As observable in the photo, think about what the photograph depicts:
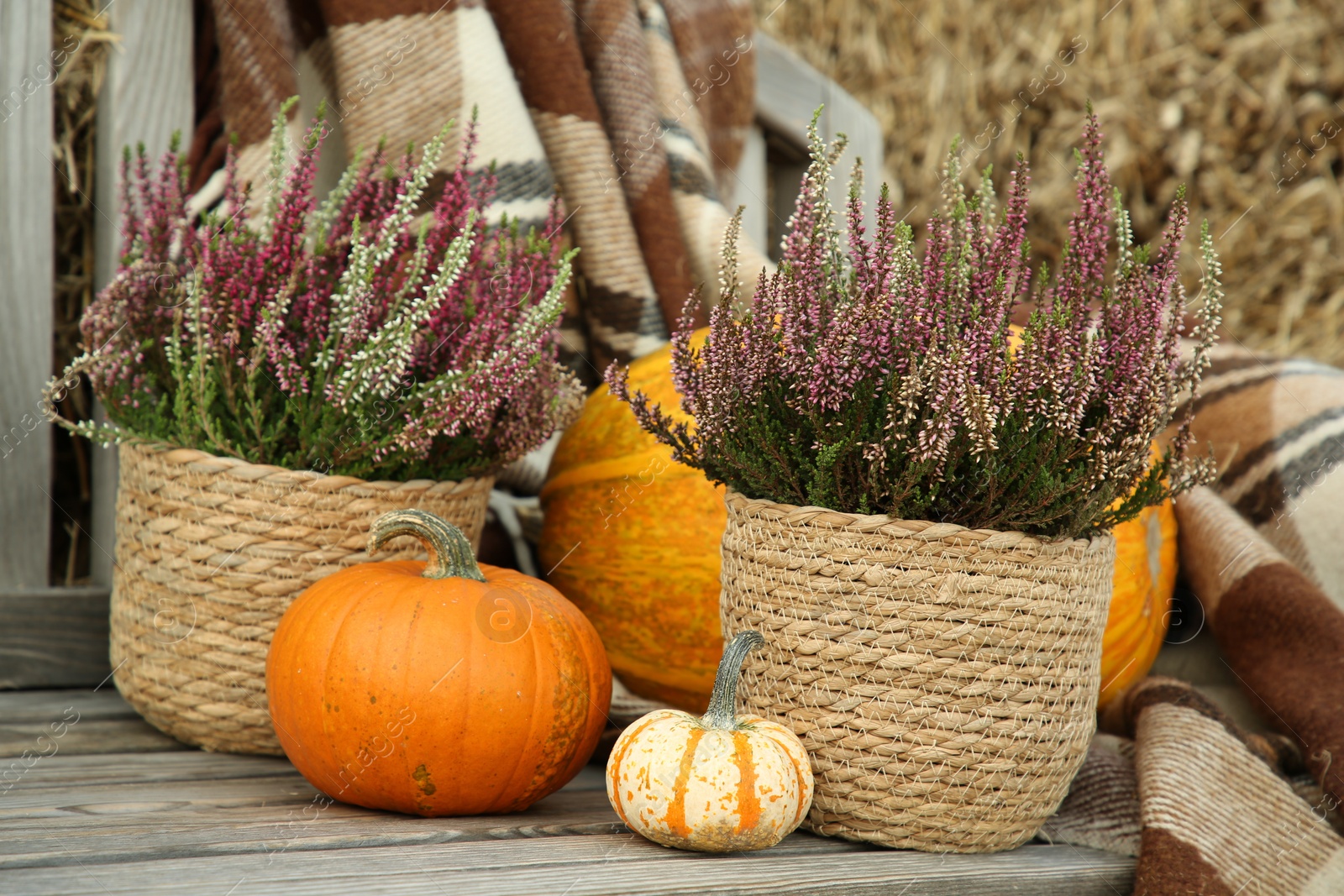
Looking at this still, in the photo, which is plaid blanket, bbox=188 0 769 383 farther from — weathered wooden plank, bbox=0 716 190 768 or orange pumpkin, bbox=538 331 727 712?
weathered wooden plank, bbox=0 716 190 768

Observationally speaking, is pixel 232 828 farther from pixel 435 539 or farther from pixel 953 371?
pixel 953 371

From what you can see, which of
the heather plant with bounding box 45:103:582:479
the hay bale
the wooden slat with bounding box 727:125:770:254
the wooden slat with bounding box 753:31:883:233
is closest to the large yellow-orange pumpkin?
the heather plant with bounding box 45:103:582:479

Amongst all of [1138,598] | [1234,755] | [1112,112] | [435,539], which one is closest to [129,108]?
[435,539]

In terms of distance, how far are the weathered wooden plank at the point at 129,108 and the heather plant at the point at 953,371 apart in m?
1.07

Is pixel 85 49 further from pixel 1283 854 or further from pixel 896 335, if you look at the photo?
pixel 1283 854

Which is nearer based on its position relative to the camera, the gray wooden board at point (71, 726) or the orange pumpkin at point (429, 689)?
the orange pumpkin at point (429, 689)

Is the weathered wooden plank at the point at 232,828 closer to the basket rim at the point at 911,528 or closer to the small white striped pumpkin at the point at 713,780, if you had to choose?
the small white striped pumpkin at the point at 713,780

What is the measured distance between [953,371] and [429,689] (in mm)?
598

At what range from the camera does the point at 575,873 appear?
0.98 m

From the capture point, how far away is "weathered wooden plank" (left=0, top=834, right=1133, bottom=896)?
2.99 ft

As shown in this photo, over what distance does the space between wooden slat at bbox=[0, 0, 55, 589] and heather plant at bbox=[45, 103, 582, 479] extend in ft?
1.15

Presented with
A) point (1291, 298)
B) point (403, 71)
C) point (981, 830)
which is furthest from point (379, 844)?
point (1291, 298)

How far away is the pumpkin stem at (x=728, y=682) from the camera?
3.53 ft

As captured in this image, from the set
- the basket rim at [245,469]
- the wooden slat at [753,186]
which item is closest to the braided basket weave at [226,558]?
the basket rim at [245,469]
